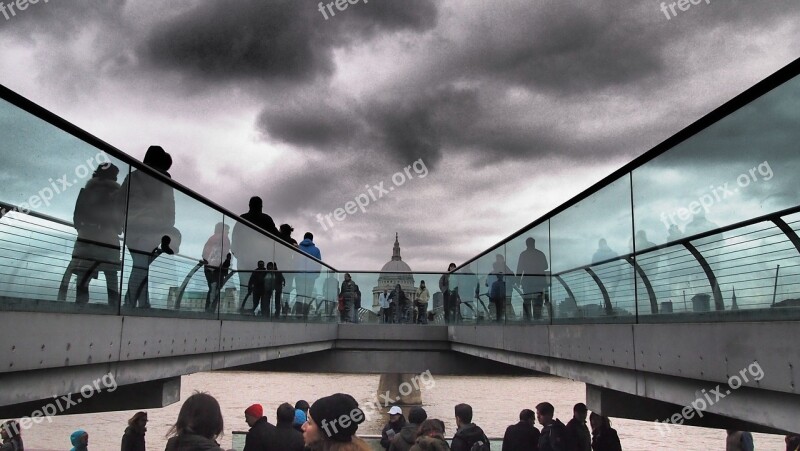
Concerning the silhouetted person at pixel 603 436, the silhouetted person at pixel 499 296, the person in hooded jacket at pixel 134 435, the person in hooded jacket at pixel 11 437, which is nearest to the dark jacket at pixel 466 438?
the silhouetted person at pixel 603 436

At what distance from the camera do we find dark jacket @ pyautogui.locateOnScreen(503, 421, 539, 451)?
8070 millimetres

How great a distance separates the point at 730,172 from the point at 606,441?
5460 millimetres

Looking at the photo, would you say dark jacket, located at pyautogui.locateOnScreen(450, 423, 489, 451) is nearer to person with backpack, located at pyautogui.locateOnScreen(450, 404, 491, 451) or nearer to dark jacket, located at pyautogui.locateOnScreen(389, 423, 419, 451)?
person with backpack, located at pyautogui.locateOnScreen(450, 404, 491, 451)

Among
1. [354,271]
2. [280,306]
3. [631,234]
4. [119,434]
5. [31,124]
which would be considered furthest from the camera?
[119,434]

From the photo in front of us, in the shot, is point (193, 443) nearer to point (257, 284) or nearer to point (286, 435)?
point (286, 435)

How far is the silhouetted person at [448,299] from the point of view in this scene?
1520cm

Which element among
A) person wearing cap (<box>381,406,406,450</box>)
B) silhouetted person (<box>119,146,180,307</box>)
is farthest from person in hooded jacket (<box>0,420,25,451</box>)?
silhouetted person (<box>119,146,180,307</box>)

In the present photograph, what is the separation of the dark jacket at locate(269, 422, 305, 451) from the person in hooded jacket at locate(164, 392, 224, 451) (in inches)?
116

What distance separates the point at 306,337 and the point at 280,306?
2157 mm

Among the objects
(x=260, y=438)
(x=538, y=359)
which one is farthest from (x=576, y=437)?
(x=260, y=438)

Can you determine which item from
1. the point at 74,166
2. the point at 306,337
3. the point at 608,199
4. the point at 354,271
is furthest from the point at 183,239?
the point at 354,271

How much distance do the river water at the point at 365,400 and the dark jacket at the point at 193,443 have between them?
2448cm

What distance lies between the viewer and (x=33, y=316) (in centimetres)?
414

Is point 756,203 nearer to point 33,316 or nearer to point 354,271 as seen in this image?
point 33,316
